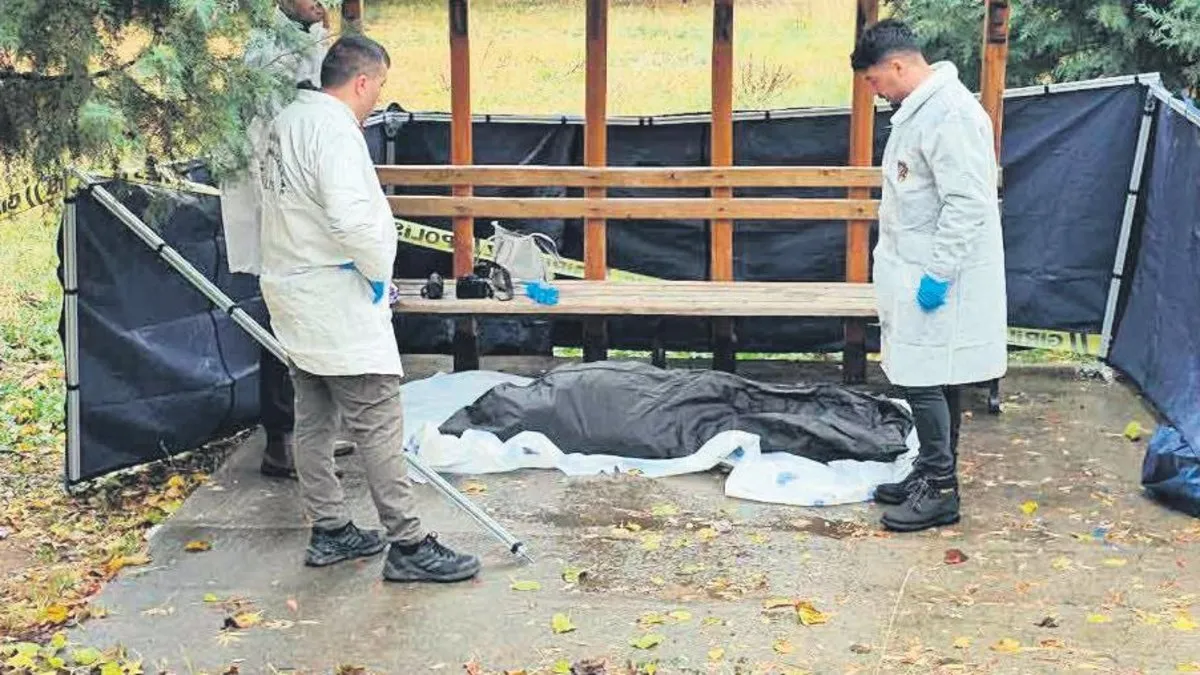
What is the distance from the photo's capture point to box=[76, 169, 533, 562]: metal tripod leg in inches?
198

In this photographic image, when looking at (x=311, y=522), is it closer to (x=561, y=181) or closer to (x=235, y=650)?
(x=235, y=650)

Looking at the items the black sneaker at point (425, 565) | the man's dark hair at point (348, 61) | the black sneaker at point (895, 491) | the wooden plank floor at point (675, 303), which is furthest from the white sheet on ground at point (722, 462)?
the man's dark hair at point (348, 61)

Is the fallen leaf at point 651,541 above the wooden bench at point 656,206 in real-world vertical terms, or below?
below

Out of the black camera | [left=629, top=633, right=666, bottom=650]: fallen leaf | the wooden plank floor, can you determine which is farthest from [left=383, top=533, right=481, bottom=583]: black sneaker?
the black camera

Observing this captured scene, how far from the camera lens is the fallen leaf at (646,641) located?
427 centimetres

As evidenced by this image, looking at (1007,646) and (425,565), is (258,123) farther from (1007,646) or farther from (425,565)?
(1007,646)

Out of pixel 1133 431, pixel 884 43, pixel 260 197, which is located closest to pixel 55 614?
pixel 260 197

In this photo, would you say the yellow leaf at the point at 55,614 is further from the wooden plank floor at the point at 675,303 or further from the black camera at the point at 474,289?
the black camera at the point at 474,289

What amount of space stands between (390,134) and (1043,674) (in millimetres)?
5254

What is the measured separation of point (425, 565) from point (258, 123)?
1.52 m

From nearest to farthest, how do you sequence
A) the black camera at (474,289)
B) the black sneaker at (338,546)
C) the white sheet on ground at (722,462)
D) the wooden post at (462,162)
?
the black sneaker at (338,546)
the white sheet on ground at (722,462)
the black camera at (474,289)
the wooden post at (462,162)

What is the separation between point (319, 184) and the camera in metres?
4.54

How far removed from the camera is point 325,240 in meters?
4.63

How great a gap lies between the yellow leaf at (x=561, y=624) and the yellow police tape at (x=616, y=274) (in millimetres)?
3373
